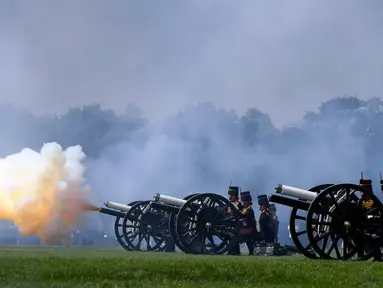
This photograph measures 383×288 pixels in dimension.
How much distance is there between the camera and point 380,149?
45.0 m

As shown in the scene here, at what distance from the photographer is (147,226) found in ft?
87.4

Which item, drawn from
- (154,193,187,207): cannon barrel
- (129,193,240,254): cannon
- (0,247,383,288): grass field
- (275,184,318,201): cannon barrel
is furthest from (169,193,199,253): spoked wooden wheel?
(0,247,383,288): grass field

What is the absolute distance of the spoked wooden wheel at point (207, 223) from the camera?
22016 mm

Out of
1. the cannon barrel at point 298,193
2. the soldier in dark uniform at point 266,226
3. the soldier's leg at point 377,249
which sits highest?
the cannon barrel at point 298,193

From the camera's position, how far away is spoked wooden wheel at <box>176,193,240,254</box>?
Result: 72.2ft

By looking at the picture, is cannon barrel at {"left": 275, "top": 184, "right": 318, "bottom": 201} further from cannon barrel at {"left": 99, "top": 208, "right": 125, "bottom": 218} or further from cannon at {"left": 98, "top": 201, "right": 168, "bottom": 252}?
cannon barrel at {"left": 99, "top": 208, "right": 125, "bottom": 218}

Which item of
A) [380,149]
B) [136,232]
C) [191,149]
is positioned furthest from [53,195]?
[380,149]

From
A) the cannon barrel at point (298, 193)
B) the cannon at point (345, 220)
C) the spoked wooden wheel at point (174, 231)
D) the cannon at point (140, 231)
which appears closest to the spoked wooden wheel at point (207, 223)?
the spoked wooden wheel at point (174, 231)

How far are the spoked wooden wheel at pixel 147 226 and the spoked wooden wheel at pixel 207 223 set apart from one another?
4213 millimetres

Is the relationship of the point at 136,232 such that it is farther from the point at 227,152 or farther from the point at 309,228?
the point at 227,152

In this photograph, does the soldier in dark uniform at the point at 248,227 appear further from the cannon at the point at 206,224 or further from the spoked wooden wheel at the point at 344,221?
the spoked wooden wheel at the point at 344,221

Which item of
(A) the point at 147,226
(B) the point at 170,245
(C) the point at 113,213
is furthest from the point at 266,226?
(C) the point at 113,213

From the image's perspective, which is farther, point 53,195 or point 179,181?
point 179,181

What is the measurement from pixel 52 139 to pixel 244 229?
26295 mm
